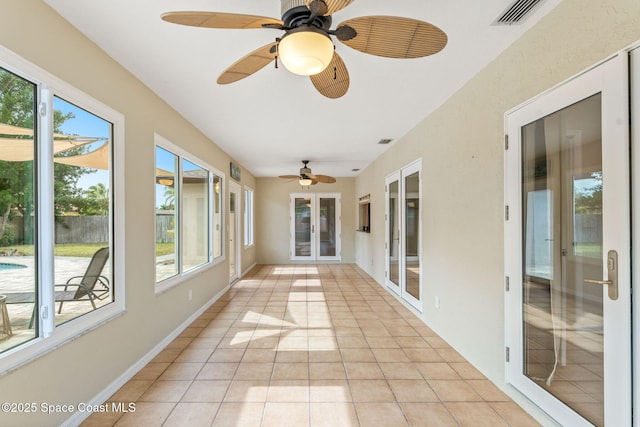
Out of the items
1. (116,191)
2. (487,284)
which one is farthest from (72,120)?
(487,284)

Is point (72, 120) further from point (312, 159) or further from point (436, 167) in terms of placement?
point (312, 159)

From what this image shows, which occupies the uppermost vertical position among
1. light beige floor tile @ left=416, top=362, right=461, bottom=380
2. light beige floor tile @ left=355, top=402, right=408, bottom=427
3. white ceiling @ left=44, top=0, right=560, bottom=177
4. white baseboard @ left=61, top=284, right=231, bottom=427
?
white ceiling @ left=44, top=0, right=560, bottom=177

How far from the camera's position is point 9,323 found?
168 centimetres

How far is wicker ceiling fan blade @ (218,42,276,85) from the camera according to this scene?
5.71 ft

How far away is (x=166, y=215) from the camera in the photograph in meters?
3.60

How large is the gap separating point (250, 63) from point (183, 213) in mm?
2728

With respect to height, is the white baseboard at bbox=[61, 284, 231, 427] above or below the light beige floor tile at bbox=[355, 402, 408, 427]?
above

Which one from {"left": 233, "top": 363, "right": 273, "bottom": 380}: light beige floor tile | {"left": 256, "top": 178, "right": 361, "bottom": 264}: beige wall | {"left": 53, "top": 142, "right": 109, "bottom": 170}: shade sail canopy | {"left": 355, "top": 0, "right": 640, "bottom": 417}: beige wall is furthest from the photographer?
{"left": 256, "top": 178, "right": 361, "bottom": 264}: beige wall

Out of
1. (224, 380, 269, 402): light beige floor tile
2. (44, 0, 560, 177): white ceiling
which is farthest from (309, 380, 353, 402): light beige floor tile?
(44, 0, 560, 177): white ceiling

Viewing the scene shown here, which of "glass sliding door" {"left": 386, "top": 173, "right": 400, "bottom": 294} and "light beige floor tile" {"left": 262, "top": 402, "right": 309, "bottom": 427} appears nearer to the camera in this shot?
"light beige floor tile" {"left": 262, "top": 402, "right": 309, "bottom": 427}

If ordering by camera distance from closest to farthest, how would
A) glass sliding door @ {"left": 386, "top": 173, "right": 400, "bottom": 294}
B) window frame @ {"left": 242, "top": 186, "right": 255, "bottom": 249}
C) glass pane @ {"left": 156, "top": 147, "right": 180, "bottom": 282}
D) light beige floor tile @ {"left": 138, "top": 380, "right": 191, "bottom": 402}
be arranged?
1. light beige floor tile @ {"left": 138, "top": 380, "right": 191, "bottom": 402}
2. glass pane @ {"left": 156, "top": 147, "right": 180, "bottom": 282}
3. glass sliding door @ {"left": 386, "top": 173, "right": 400, "bottom": 294}
4. window frame @ {"left": 242, "top": 186, "right": 255, "bottom": 249}

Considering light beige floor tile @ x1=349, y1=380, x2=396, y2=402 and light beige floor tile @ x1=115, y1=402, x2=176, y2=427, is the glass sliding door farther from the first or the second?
light beige floor tile @ x1=115, y1=402, x2=176, y2=427

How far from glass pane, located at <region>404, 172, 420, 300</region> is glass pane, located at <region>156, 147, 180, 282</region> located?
321cm

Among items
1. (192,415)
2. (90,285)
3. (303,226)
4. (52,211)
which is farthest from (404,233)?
(303,226)
